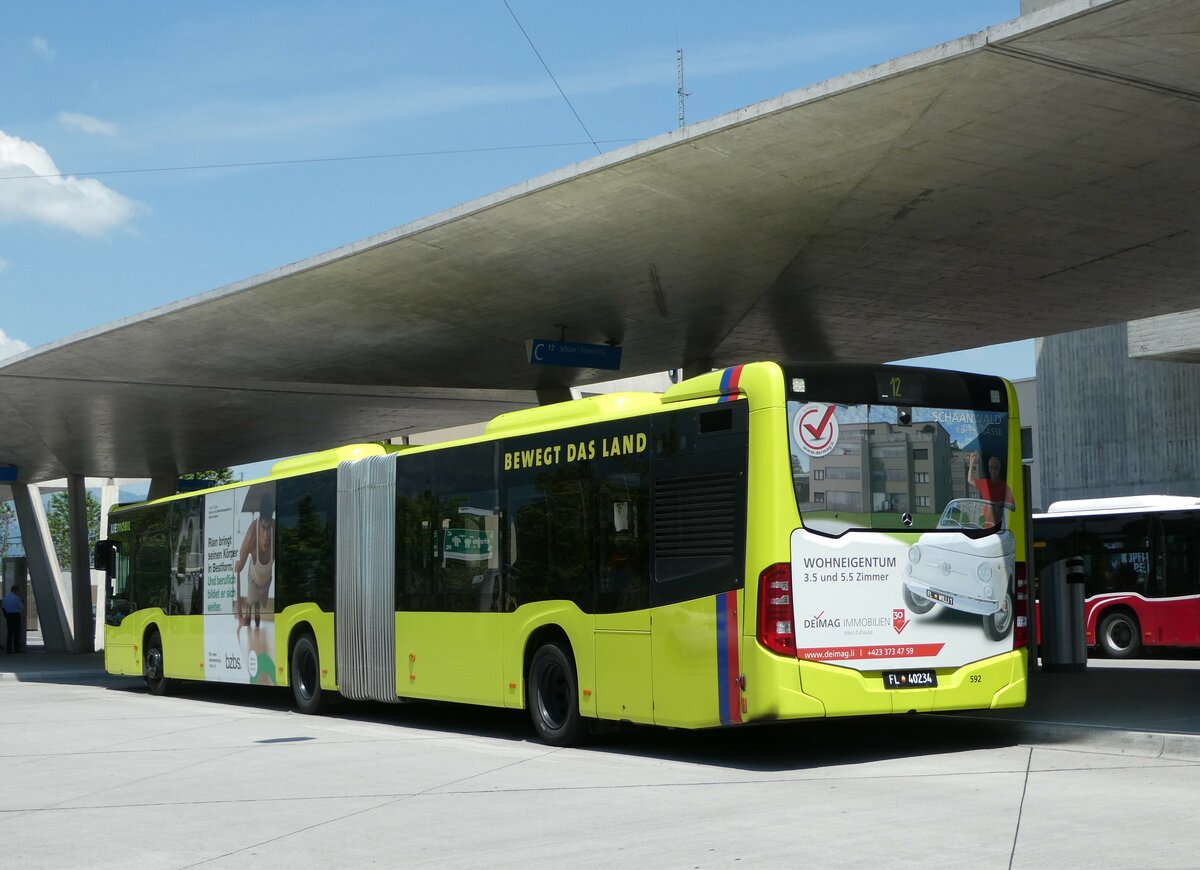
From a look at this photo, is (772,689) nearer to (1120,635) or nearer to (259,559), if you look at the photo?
(259,559)

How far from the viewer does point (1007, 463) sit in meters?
12.0

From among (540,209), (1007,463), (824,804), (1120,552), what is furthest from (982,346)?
(824,804)

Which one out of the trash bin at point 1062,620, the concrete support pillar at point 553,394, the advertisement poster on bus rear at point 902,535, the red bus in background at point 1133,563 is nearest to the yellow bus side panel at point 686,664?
the advertisement poster on bus rear at point 902,535

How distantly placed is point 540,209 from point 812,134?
3.60 metres

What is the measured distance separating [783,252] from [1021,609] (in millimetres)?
6705

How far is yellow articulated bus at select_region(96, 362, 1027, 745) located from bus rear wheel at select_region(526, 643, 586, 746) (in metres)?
0.02

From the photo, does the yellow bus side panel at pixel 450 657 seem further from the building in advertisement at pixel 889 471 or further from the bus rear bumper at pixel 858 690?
the building in advertisement at pixel 889 471

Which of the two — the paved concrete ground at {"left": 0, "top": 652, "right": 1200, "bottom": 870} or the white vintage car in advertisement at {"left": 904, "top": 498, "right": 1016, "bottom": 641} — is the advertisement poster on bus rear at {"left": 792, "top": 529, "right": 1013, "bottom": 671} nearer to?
the white vintage car in advertisement at {"left": 904, "top": 498, "right": 1016, "bottom": 641}

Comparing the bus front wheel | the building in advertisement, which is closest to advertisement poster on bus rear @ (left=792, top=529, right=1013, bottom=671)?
the building in advertisement

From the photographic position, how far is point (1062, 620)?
1867cm

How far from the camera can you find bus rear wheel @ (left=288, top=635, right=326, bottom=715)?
685 inches

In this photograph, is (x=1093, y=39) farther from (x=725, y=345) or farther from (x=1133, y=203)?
(x=725, y=345)

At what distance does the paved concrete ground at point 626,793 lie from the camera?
762 centimetres

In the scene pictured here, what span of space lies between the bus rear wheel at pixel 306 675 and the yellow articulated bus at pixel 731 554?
245 cm
